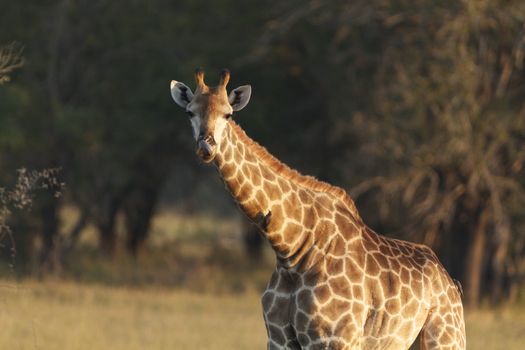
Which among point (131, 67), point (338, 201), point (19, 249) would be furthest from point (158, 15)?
point (338, 201)

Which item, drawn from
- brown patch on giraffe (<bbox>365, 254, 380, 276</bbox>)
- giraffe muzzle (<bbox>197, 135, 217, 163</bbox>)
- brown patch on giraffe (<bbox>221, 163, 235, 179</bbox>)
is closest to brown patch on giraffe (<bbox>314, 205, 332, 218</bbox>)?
brown patch on giraffe (<bbox>365, 254, 380, 276</bbox>)

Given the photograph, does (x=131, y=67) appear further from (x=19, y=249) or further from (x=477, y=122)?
(x=477, y=122)

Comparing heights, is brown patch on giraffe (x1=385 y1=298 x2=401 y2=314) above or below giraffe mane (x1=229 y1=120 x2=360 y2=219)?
below

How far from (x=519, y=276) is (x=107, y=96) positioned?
9246mm

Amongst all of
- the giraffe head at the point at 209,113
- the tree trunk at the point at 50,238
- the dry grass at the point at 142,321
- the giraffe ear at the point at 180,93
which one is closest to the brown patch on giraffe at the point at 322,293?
the giraffe head at the point at 209,113

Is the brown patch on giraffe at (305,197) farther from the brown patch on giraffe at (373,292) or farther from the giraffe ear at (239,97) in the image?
the giraffe ear at (239,97)

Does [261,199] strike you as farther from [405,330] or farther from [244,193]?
[405,330]

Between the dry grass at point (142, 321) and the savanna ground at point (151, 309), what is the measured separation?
0.05 feet

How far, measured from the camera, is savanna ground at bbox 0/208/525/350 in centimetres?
1469

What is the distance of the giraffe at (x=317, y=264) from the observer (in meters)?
7.03

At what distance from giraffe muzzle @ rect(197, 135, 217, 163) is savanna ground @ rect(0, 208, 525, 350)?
11.0 ft

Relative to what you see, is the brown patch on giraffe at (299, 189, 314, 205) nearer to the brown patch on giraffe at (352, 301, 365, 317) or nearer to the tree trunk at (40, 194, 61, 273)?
the brown patch on giraffe at (352, 301, 365, 317)

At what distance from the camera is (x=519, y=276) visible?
21.0 meters

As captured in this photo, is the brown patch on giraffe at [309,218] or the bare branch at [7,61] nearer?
the brown patch on giraffe at [309,218]
